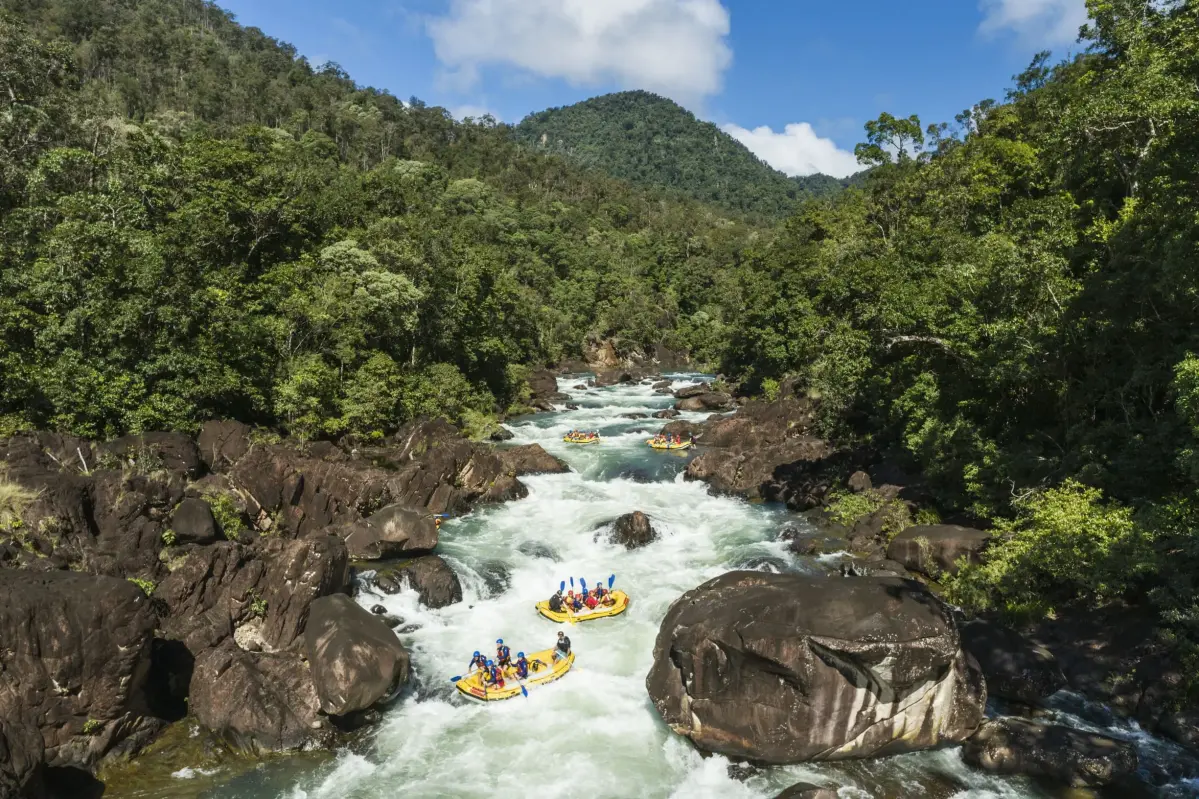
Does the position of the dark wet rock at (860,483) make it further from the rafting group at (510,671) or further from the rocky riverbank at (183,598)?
the rocky riverbank at (183,598)

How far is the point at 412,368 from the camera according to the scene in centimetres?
3725

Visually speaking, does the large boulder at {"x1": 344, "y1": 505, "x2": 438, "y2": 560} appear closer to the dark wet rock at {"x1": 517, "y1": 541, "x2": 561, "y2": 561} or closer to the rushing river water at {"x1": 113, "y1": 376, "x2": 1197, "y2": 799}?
the rushing river water at {"x1": 113, "y1": 376, "x2": 1197, "y2": 799}

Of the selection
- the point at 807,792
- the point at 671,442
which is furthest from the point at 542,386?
the point at 807,792

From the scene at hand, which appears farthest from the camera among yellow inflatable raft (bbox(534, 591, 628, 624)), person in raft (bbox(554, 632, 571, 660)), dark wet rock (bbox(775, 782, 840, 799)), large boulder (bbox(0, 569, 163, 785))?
yellow inflatable raft (bbox(534, 591, 628, 624))

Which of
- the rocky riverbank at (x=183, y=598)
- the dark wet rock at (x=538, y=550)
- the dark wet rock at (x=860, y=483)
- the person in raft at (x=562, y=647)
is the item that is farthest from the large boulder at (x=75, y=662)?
the dark wet rock at (x=860, y=483)

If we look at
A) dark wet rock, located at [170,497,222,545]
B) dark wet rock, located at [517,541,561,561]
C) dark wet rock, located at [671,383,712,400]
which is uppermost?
dark wet rock, located at [671,383,712,400]

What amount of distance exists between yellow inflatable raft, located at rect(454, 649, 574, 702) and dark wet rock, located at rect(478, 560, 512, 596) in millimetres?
4183

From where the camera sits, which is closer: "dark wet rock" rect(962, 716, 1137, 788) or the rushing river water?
"dark wet rock" rect(962, 716, 1137, 788)

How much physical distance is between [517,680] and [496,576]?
18.8ft

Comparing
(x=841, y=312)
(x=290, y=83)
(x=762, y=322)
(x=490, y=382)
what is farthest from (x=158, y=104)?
(x=841, y=312)

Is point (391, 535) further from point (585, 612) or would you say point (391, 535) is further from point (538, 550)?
point (585, 612)

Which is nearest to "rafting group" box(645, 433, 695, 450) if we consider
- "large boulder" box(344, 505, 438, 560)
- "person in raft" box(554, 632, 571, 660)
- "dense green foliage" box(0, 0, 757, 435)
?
"dense green foliage" box(0, 0, 757, 435)

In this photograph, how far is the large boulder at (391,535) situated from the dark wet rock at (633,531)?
269 inches

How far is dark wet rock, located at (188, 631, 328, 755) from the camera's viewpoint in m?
13.6
